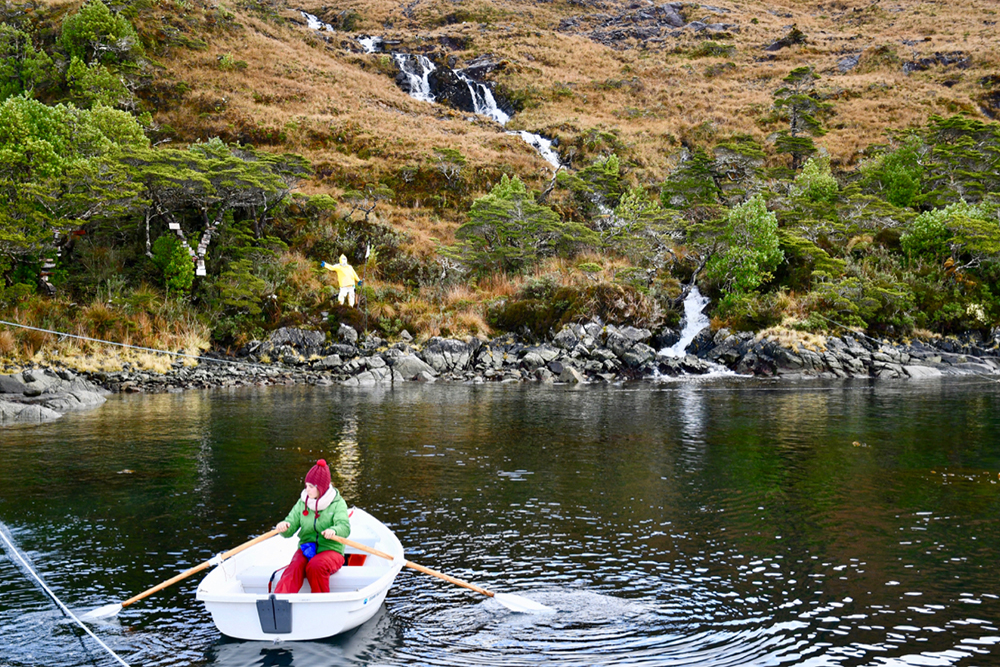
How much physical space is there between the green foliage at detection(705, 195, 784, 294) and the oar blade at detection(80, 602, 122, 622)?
3453 centimetres

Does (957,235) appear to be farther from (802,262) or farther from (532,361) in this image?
(532,361)

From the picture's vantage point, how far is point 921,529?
9.81 meters

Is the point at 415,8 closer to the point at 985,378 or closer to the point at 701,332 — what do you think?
the point at 701,332

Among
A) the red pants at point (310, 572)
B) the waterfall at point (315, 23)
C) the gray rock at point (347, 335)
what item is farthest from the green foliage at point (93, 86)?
the red pants at point (310, 572)

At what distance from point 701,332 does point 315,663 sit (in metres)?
33.3

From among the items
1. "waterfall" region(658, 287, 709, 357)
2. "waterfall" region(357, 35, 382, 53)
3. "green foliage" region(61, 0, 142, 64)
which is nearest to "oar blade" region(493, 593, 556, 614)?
"waterfall" region(658, 287, 709, 357)

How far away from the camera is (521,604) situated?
7371 mm

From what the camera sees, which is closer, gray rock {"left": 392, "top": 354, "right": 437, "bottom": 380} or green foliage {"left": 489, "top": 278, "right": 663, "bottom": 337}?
gray rock {"left": 392, "top": 354, "right": 437, "bottom": 380}

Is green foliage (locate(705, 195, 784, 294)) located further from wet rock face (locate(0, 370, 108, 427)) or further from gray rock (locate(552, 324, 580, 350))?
wet rock face (locate(0, 370, 108, 427))

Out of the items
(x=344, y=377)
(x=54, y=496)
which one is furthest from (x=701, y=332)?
(x=54, y=496)

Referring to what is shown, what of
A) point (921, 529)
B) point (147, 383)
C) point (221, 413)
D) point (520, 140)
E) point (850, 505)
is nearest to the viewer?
point (921, 529)

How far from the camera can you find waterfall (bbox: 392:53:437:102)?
77.8 m

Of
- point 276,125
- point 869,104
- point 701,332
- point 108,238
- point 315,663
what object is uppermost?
point 869,104

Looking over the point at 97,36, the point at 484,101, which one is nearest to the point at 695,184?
the point at 484,101
